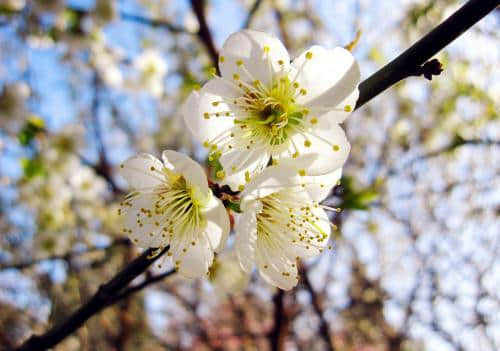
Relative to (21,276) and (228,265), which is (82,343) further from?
(21,276)

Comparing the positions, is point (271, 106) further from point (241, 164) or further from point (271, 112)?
point (241, 164)

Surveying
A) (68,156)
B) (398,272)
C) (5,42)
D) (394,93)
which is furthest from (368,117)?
(5,42)

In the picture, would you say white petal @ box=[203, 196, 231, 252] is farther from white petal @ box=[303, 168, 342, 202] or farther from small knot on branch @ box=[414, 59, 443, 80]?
small knot on branch @ box=[414, 59, 443, 80]

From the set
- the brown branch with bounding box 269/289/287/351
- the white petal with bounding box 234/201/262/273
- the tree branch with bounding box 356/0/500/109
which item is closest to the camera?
the tree branch with bounding box 356/0/500/109

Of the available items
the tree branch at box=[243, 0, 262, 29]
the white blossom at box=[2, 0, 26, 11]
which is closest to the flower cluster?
the tree branch at box=[243, 0, 262, 29]

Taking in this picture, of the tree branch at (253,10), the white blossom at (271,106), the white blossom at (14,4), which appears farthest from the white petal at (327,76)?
the white blossom at (14,4)

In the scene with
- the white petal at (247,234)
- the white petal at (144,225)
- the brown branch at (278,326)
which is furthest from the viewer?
the brown branch at (278,326)

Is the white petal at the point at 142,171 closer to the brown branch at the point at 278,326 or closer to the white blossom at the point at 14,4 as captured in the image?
the brown branch at the point at 278,326
